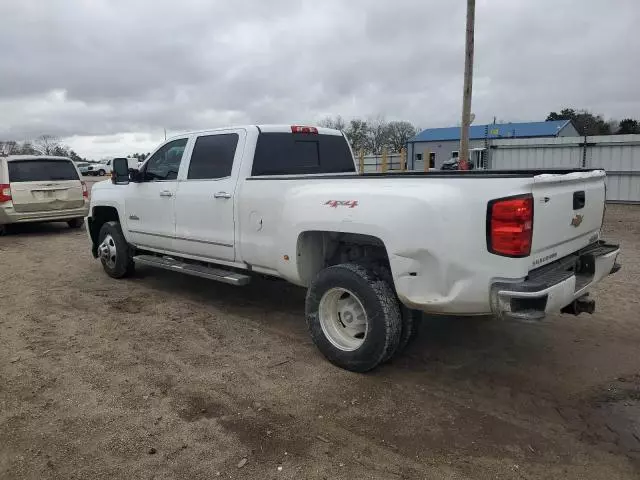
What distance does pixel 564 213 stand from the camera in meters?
3.71

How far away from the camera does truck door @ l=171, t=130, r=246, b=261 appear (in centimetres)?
534

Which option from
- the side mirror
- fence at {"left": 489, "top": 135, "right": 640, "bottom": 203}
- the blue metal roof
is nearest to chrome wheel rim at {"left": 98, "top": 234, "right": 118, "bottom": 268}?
the side mirror

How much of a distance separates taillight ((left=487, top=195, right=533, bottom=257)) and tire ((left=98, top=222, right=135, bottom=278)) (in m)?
5.40

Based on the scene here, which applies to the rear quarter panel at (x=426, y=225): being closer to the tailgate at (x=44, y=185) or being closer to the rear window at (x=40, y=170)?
the tailgate at (x=44, y=185)

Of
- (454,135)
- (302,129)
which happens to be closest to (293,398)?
(302,129)

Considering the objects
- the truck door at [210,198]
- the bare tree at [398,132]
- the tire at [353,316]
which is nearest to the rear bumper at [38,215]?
the truck door at [210,198]

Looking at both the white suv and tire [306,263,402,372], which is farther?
the white suv

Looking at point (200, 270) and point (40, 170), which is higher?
point (40, 170)

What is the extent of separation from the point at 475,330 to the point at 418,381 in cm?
138

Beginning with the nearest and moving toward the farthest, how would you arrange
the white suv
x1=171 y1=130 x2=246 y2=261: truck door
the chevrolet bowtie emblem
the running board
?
the chevrolet bowtie emblem, the running board, x1=171 y1=130 x2=246 y2=261: truck door, the white suv

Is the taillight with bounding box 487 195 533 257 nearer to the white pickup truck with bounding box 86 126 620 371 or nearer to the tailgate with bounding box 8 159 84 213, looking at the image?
the white pickup truck with bounding box 86 126 620 371

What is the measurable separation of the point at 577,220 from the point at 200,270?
3656 millimetres

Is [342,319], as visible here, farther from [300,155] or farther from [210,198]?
[300,155]

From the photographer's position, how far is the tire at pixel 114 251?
7.27 meters
